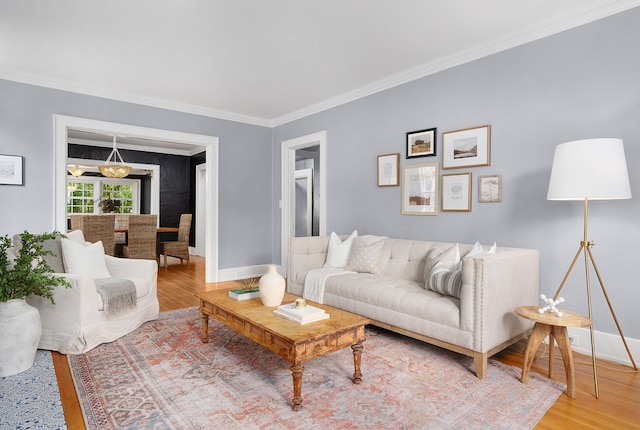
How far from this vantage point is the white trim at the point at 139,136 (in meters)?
4.18

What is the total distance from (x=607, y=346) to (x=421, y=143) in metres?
2.34

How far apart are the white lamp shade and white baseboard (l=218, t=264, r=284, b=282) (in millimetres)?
4388

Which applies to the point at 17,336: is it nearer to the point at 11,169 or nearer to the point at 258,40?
the point at 11,169

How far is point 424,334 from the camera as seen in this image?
267cm

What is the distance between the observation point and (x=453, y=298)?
8.83 ft

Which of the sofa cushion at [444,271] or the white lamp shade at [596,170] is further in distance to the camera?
the sofa cushion at [444,271]

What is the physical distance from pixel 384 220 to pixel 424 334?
1.79 metres

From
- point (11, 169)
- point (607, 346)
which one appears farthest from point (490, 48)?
point (11, 169)

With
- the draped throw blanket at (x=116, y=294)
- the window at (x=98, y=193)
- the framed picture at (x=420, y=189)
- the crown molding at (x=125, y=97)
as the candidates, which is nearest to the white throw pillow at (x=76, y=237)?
the draped throw blanket at (x=116, y=294)

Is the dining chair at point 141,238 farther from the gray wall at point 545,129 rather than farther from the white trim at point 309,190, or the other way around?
the gray wall at point 545,129

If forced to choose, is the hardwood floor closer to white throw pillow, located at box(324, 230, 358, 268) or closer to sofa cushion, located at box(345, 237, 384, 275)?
sofa cushion, located at box(345, 237, 384, 275)

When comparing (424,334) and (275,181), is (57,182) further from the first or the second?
(424,334)

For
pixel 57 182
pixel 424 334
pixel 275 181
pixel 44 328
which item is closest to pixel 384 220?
pixel 424 334

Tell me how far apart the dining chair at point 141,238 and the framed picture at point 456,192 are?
188 inches
